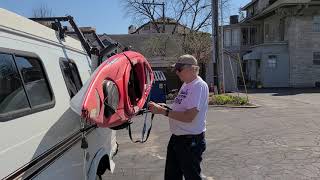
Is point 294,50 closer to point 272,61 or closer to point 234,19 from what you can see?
point 272,61

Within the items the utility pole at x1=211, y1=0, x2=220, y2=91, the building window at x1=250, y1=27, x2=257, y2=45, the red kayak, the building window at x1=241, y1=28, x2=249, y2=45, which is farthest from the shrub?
the building window at x1=250, y1=27, x2=257, y2=45

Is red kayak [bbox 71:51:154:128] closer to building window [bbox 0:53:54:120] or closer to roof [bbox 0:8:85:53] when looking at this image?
building window [bbox 0:53:54:120]

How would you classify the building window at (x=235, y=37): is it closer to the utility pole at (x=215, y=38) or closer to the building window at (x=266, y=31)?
the building window at (x=266, y=31)

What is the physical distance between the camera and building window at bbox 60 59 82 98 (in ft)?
15.8

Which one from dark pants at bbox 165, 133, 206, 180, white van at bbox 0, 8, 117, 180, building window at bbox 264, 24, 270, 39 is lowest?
dark pants at bbox 165, 133, 206, 180

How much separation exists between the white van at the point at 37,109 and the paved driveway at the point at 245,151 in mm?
3472

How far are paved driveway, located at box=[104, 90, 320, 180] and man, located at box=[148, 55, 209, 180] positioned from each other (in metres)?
2.68

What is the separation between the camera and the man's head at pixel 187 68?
541cm

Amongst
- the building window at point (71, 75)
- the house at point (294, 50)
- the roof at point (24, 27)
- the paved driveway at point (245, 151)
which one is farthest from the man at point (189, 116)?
the house at point (294, 50)

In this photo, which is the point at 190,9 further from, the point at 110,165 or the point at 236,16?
the point at 110,165

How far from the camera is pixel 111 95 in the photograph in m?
4.27

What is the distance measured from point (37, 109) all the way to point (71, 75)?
1.39m

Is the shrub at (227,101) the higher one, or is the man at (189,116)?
the man at (189,116)

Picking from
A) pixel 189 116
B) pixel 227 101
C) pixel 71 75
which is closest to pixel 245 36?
pixel 227 101
